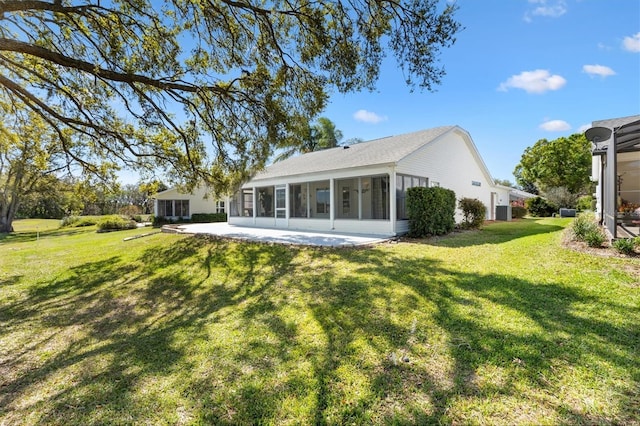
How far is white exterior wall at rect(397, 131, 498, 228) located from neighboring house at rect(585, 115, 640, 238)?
5518mm

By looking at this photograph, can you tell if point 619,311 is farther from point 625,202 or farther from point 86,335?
point 625,202

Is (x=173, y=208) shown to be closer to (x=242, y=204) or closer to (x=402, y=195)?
(x=242, y=204)

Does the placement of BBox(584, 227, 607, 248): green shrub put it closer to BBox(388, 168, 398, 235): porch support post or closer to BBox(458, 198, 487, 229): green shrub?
BBox(388, 168, 398, 235): porch support post

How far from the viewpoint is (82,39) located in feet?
27.9

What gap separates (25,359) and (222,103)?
24.8 ft

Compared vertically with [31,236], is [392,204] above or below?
above

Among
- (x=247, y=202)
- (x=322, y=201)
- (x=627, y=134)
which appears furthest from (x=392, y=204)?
(x=247, y=202)

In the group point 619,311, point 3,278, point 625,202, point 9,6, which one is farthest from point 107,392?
point 625,202

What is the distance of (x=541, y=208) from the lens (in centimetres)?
2522

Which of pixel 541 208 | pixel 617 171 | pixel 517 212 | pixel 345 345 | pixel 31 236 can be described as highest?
pixel 617 171

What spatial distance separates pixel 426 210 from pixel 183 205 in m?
27.0

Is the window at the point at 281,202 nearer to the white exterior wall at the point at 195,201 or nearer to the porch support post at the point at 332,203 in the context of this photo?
the porch support post at the point at 332,203

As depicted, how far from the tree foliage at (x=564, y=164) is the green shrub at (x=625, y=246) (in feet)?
110

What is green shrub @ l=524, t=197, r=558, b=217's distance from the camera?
25156mm
